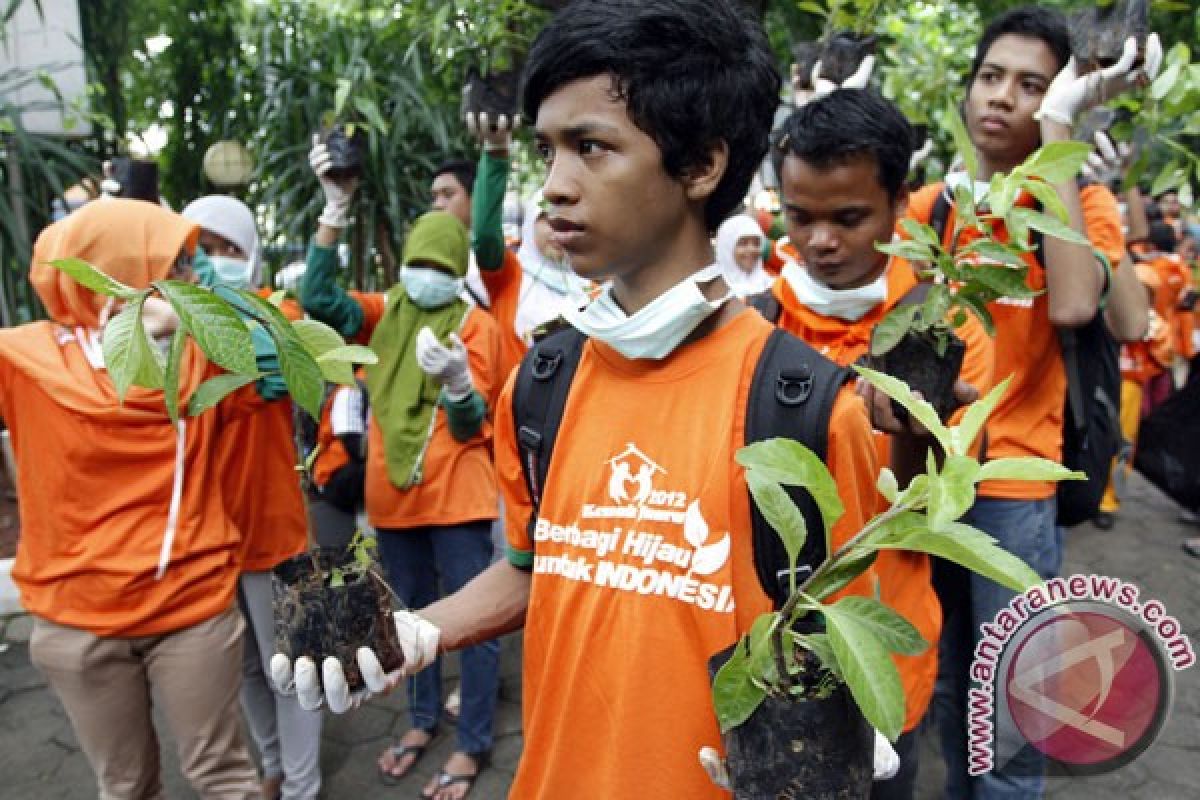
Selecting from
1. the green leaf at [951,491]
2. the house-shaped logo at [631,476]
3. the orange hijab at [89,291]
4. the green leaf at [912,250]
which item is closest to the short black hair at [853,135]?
the green leaf at [912,250]

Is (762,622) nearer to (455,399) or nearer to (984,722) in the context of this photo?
(984,722)

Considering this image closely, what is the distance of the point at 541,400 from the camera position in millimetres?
1572

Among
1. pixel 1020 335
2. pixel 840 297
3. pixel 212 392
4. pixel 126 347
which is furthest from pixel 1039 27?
pixel 126 347

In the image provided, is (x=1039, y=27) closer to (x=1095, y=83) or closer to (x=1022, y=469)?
(x=1095, y=83)

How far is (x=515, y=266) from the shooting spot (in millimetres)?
4016

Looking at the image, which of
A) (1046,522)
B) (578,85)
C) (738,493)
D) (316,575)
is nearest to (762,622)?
(738,493)

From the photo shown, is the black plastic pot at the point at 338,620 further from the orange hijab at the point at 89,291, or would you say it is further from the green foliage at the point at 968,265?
the orange hijab at the point at 89,291

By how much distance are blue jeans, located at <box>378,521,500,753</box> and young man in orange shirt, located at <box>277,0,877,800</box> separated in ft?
6.17

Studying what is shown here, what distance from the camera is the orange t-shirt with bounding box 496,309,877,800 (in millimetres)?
1354

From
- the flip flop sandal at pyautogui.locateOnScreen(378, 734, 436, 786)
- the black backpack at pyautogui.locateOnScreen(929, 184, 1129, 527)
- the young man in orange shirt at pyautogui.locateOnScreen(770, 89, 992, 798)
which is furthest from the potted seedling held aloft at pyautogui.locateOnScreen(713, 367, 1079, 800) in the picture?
the flip flop sandal at pyautogui.locateOnScreen(378, 734, 436, 786)

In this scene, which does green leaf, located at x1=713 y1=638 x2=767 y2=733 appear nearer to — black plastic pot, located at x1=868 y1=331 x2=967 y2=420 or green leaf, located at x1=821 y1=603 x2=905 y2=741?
green leaf, located at x1=821 y1=603 x2=905 y2=741

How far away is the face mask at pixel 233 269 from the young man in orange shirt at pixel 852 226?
2061 mm

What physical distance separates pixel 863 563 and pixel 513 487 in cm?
75

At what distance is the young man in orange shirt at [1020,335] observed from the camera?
2.44 m
